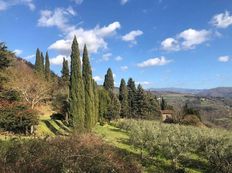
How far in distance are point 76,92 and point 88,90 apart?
11.2ft

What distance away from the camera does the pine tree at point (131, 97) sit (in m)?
65.2

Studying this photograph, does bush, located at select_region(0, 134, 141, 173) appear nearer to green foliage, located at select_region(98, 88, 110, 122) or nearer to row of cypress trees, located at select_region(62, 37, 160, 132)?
row of cypress trees, located at select_region(62, 37, 160, 132)

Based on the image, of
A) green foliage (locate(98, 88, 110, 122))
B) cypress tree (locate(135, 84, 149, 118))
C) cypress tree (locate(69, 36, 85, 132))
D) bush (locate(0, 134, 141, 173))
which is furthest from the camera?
cypress tree (locate(135, 84, 149, 118))

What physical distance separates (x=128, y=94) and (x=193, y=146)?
4553 centimetres

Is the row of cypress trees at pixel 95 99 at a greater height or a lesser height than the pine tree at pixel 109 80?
lesser

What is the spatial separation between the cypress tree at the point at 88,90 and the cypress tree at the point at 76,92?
4.21 feet

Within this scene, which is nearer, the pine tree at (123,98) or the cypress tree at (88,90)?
the cypress tree at (88,90)

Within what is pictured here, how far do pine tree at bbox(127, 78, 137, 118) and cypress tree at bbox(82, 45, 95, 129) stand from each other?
31958 millimetres

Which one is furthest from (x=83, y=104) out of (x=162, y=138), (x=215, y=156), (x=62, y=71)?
(x=62, y=71)

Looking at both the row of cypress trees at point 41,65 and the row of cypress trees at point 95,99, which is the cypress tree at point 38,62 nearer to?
the row of cypress trees at point 41,65

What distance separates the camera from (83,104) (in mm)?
30391

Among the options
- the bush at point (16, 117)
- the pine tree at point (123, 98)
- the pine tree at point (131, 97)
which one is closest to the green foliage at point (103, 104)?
the pine tree at point (123, 98)

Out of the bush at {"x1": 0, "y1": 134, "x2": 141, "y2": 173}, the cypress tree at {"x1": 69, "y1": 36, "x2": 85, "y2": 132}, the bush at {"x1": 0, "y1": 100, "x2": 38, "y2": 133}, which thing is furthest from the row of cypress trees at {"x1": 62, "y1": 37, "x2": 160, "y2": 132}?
the bush at {"x1": 0, "y1": 134, "x2": 141, "y2": 173}

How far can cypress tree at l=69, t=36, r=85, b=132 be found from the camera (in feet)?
96.1
